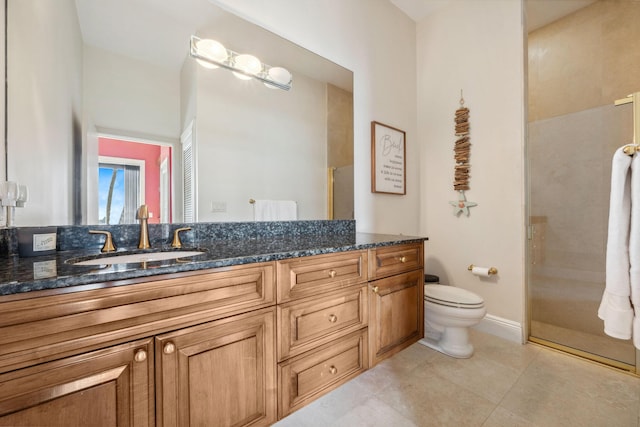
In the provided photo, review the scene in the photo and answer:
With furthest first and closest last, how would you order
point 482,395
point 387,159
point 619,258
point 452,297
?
1. point 387,159
2. point 452,297
3. point 482,395
4. point 619,258

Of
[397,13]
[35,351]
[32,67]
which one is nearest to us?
[35,351]

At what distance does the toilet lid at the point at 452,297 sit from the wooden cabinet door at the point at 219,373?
125cm

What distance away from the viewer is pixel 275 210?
1658 mm

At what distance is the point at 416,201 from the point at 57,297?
2531mm

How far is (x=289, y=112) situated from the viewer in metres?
1.75

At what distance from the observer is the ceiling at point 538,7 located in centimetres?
210

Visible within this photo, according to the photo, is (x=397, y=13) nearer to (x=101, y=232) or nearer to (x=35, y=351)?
(x=101, y=232)

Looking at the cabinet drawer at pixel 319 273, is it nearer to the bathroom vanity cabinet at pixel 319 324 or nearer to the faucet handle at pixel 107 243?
the bathroom vanity cabinet at pixel 319 324

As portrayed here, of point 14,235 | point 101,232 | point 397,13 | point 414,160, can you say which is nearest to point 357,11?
point 397,13

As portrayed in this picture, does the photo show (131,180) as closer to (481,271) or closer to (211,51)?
(211,51)

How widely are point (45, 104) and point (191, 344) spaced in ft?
3.57

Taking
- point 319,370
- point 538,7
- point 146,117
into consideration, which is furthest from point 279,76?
point 538,7

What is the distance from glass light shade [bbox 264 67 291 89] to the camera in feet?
5.45

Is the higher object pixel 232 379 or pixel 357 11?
pixel 357 11
